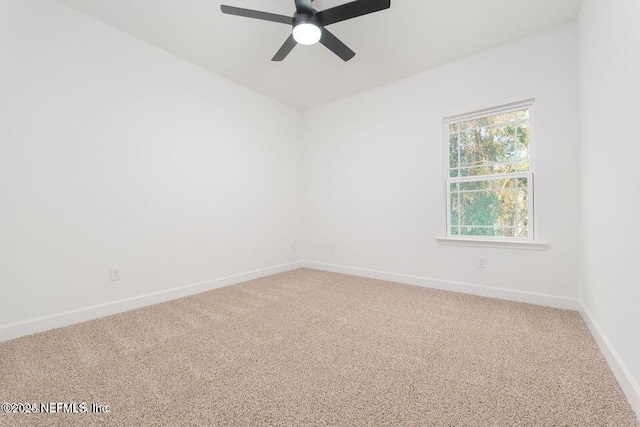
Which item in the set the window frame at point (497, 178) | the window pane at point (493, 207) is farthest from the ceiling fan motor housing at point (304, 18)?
the window pane at point (493, 207)

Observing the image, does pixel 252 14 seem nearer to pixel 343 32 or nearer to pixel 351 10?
pixel 351 10

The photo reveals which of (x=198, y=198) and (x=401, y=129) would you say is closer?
(x=198, y=198)

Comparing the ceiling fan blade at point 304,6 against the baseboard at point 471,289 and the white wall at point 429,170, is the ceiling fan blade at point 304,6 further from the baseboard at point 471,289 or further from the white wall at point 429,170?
the baseboard at point 471,289

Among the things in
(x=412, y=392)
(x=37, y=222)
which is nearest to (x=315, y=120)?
(x=37, y=222)

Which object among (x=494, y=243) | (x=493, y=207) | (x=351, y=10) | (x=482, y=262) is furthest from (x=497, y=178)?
(x=351, y=10)

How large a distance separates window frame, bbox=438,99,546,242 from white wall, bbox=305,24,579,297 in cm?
6

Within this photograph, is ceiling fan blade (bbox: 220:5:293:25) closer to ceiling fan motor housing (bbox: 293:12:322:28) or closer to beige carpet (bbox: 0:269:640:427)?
ceiling fan motor housing (bbox: 293:12:322:28)

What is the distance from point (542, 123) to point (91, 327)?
4371 mm

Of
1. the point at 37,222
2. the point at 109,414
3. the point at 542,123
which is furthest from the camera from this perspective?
the point at 542,123

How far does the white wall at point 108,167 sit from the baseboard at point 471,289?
1597mm

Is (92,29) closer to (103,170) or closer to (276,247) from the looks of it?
(103,170)

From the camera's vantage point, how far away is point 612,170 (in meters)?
1.54

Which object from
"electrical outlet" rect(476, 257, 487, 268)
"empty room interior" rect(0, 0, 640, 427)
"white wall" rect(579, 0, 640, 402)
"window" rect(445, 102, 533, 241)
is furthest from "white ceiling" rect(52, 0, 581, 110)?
"electrical outlet" rect(476, 257, 487, 268)

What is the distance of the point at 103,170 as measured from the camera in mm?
2428
